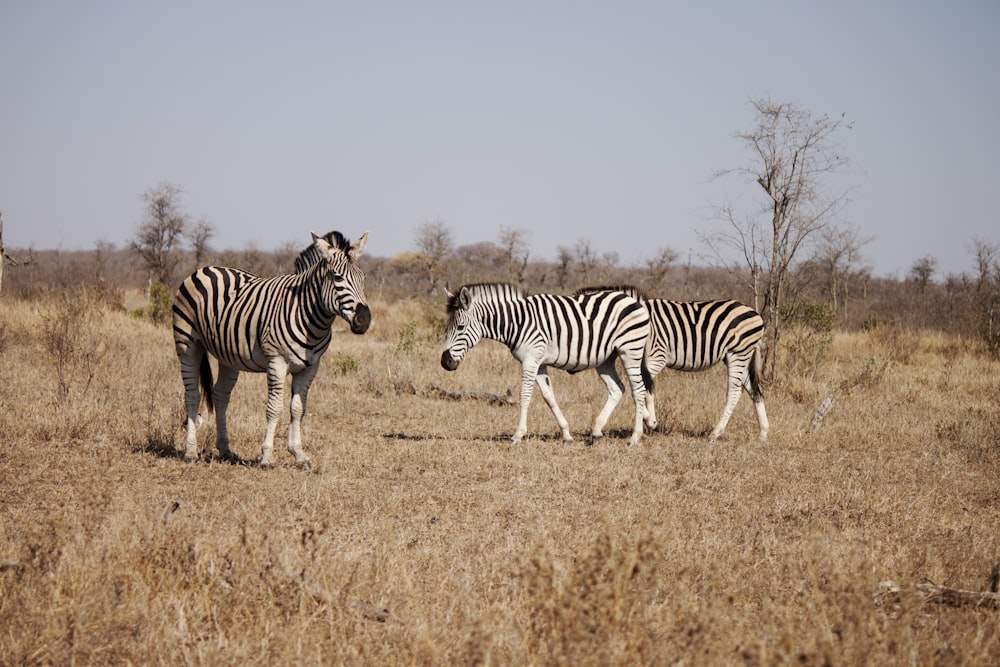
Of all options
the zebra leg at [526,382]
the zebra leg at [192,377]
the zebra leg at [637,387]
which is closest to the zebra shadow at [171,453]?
the zebra leg at [192,377]

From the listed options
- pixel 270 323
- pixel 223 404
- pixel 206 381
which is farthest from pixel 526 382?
pixel 206 381

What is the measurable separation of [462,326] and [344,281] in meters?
2.63

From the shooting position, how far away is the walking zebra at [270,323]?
7.80 metres

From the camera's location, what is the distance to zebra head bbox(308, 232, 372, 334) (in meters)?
7.64

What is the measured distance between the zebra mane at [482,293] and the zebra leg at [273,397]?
280cm

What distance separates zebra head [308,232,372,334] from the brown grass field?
5.20ft

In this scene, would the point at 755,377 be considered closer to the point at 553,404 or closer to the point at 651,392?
the point at 651,392

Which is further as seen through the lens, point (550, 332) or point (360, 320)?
point (550, 332)

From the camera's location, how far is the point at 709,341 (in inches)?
420

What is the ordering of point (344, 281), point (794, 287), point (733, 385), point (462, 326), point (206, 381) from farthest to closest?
1. point (794, 287)
2. point (733, 385)
3. point (462, 326)
4. point (206, 381)
5. point (344, 281)

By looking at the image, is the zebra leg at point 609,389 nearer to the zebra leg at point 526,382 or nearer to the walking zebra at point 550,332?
the walking zebra at point 550,332

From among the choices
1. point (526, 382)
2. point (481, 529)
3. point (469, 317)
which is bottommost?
point (481, 529)

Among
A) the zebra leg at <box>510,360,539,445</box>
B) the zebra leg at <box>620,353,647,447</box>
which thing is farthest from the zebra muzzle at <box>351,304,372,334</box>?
the zebra leg at <box>620,353,647,447</box>

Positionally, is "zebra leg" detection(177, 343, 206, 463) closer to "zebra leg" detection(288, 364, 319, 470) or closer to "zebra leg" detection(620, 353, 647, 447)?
"zebra leg" detection(288, 364, 319, 470)
